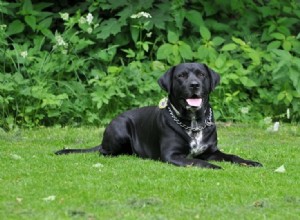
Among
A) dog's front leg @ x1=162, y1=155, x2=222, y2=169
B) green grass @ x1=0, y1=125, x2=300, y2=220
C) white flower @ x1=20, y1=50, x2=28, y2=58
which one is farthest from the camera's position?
white flower @ x1=20, y1=50, x2=28, y2=58

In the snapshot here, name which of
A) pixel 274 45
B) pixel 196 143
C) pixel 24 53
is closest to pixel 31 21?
pixel 24 53

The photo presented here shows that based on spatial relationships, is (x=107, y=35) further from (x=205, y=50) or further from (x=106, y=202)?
(x=106, y=202)

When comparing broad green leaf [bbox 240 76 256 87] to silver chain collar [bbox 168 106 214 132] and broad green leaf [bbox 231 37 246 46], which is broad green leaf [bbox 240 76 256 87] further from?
silver chain collar [bbox 168 106 214 132]

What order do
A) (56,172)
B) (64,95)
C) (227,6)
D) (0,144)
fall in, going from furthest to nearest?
(227,6), (64,95), (0,144), (56,172)

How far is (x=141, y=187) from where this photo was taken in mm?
6070

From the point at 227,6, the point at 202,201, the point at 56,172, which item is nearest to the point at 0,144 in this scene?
the point at 56,172

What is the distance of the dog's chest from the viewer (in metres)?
7.50

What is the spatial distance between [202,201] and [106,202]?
70cm

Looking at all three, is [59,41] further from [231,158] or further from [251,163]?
[251,163]

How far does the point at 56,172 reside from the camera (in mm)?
6820

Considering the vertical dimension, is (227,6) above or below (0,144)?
above

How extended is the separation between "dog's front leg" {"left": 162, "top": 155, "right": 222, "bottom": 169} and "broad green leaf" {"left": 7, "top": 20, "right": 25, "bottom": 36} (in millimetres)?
4862

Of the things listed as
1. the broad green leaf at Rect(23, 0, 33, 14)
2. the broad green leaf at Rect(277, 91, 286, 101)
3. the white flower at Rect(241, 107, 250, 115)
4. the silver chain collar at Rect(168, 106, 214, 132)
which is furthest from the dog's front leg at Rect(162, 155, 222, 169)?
the broad green leaf at Rect(23, 0, 33, 14)

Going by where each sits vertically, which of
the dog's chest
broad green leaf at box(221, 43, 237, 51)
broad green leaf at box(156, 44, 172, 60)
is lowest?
the dog's chest
